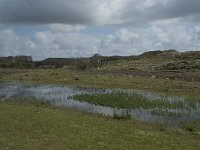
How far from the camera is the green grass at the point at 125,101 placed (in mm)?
45847

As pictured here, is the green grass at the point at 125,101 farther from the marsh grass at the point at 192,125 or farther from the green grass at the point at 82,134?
the green grass at the point at 82,134

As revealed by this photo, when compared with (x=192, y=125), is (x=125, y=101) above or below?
above

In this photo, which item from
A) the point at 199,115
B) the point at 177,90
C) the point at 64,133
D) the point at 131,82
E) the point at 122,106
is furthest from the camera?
the point at 131,82

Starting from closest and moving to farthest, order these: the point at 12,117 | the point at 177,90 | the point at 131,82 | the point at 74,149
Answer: the point at 74,149 < the point at 12,117 < the point at 177,90 < the point at 131,82

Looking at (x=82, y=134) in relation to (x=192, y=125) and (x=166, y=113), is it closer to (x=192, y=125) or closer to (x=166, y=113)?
(x=192, y=125)

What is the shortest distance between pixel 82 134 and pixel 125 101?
22471 millimetres

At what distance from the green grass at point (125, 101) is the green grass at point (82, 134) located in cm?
1203

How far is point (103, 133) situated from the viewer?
27.2 m

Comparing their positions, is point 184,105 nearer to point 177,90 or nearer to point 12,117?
point 177,90

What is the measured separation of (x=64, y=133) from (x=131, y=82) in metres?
50.0

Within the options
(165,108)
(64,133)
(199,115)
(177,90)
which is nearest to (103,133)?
(64,133)

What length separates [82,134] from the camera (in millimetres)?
26641

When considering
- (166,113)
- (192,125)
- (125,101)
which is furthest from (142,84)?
(192,125)

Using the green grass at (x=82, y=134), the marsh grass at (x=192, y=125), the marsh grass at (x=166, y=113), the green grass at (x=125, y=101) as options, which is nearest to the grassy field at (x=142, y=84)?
the green grass at (x=125, y=101)
